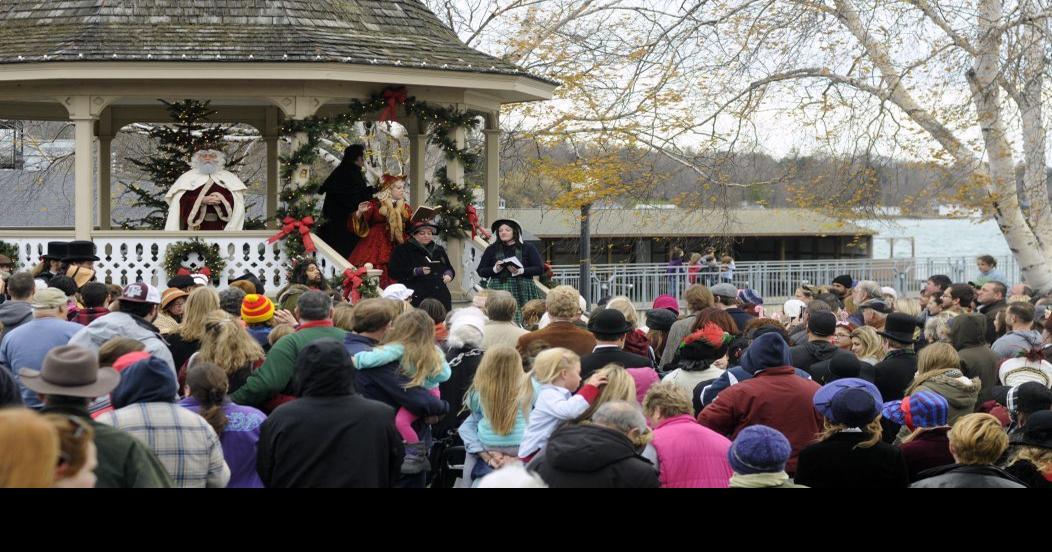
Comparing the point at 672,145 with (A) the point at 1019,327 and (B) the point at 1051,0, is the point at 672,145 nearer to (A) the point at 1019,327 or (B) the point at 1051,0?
(B) the point at 1051,0

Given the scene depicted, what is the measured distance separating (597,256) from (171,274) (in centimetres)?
3094

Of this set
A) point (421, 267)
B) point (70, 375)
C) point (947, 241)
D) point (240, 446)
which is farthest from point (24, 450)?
point (947, 241)

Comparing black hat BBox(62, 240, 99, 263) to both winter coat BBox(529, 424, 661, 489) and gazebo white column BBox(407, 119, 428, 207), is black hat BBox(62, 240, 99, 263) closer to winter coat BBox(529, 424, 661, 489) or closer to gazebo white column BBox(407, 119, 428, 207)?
gazebo white column BBox(407, 119, 428, 207)

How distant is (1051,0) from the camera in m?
16.3

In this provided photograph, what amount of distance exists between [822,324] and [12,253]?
37.2 ft

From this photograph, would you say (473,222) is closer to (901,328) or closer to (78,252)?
(78,252)

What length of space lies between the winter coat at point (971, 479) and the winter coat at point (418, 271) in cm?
959

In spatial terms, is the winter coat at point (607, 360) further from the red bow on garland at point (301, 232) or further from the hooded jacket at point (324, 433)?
the red bow on garland at point (301, 232)

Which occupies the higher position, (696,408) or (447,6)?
(447,6)

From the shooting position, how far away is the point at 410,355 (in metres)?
7.12

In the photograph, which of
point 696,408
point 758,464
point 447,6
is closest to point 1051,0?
point 696,408

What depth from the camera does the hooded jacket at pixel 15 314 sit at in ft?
28.4

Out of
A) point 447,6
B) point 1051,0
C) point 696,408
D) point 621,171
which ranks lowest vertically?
point 696,408

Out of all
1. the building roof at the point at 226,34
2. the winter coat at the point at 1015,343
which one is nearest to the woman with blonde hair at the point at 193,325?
the winter coat at the point at 1015,343
